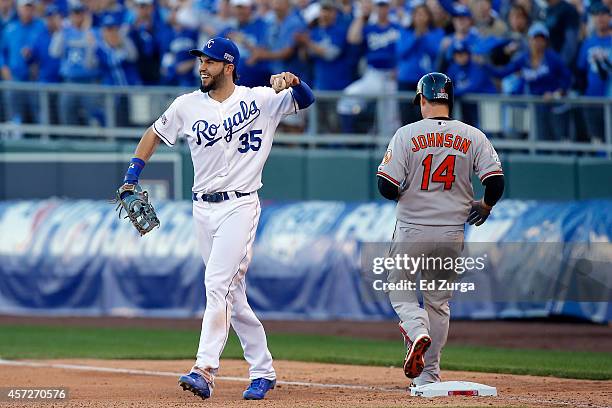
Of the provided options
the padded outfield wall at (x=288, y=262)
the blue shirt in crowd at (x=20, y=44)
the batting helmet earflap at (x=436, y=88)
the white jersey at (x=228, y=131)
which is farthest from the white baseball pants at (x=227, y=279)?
the blue shirt in crowd at (x=20, y=44)

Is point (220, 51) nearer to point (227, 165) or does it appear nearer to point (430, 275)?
point (227, 165)

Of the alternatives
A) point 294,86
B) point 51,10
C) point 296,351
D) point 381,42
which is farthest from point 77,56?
point 294,86

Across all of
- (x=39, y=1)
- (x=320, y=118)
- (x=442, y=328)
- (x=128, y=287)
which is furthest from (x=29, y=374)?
(x=39, y=1)

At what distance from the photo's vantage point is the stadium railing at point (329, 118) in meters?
15.3

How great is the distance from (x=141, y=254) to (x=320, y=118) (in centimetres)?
303

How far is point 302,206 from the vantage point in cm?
1575

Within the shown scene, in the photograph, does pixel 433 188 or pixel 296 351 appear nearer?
pixel 433 188

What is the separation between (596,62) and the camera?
1512 centimetres

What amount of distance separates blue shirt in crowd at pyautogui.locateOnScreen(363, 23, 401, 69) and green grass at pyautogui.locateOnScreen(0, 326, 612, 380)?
169 inches

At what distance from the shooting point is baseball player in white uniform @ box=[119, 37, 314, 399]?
788 centimetres

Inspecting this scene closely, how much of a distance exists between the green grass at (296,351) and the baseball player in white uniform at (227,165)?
9.48 feet

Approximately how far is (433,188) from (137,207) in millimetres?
1940

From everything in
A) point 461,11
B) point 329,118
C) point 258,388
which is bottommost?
point 258,388

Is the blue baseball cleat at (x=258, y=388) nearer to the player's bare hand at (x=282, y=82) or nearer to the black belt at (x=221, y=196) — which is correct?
the black belt at (x=221, y=196)
